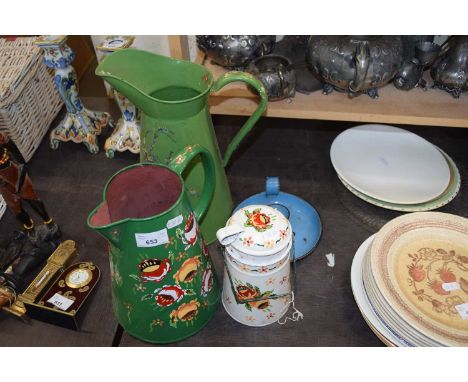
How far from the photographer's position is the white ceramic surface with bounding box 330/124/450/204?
84 cm

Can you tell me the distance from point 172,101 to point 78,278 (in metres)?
0.32

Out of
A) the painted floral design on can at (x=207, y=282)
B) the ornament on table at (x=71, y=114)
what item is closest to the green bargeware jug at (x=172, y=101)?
the painted floral design on can at (x=207, y=282)

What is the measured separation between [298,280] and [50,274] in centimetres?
40

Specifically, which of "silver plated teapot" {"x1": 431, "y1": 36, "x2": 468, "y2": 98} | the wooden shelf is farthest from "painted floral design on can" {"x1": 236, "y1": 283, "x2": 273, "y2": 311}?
"silver plated teapot" {"x1": 431, "y1": 36, "x2": 468, "y2": 98}

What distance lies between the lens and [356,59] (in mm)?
748

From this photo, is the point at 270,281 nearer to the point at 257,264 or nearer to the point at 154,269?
the point at 257,264

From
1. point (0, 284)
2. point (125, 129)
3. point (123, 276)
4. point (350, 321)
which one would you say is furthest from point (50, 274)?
point (350, 321)

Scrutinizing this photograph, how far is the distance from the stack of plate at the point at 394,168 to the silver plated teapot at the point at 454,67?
5.5 inches

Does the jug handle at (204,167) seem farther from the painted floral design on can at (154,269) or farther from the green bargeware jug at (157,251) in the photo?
the painted floral design on can at (154,269)

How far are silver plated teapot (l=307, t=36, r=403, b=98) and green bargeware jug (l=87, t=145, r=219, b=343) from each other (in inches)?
11.5

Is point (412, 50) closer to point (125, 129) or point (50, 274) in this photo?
point (125, 129)

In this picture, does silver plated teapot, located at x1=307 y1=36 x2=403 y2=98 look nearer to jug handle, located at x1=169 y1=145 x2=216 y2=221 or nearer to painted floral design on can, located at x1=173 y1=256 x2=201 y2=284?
jug handle, located at x1=169 y1=145 x2=216 y2=221

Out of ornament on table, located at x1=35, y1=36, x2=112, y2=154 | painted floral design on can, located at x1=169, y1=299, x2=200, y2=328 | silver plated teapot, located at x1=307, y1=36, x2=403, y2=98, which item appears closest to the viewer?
painted floral design on can, located at x1=169, y1=299, x2=200, y2=328

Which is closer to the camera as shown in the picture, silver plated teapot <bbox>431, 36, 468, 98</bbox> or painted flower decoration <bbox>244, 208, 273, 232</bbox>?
painted flower decoration <bbox>244, 208, 273, 232</bbox>
